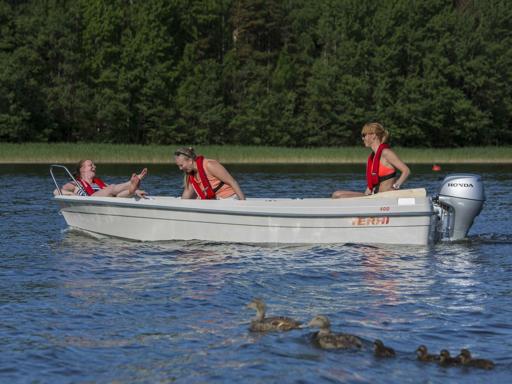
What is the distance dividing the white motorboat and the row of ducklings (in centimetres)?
432

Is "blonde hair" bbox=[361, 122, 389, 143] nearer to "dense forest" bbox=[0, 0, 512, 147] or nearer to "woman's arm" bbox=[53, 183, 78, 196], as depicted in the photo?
"woman's arm" bbox=[53, 183, 78, 196]

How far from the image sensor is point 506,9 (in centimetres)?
6078

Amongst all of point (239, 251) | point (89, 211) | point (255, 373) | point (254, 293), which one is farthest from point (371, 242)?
point (255, 373)

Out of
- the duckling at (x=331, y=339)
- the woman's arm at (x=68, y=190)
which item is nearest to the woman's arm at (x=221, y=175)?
the woman's arm at (x=68, y=190)

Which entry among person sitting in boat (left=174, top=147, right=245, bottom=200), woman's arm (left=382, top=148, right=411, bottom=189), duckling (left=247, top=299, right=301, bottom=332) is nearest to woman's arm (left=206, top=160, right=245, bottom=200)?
person sitting in boat (left=174, top=147, right=245, bottom=200)

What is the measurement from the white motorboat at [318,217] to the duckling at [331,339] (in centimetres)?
480

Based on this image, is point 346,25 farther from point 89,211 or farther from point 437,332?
point 437,332

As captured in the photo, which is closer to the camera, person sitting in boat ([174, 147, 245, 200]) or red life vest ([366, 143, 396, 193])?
person sitting in boat ([174, 147, 245, 200])

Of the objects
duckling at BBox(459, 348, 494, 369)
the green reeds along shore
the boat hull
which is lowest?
the green reeds along shore

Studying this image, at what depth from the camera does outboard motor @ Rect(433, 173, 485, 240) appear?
12.6m

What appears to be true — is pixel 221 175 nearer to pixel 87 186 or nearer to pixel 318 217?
pixel 318 217

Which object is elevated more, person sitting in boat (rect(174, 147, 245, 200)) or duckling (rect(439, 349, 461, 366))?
person sitting in boat (rect(174, 147, 245, 200))

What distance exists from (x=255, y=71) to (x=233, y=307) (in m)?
49.7

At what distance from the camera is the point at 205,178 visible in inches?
511
